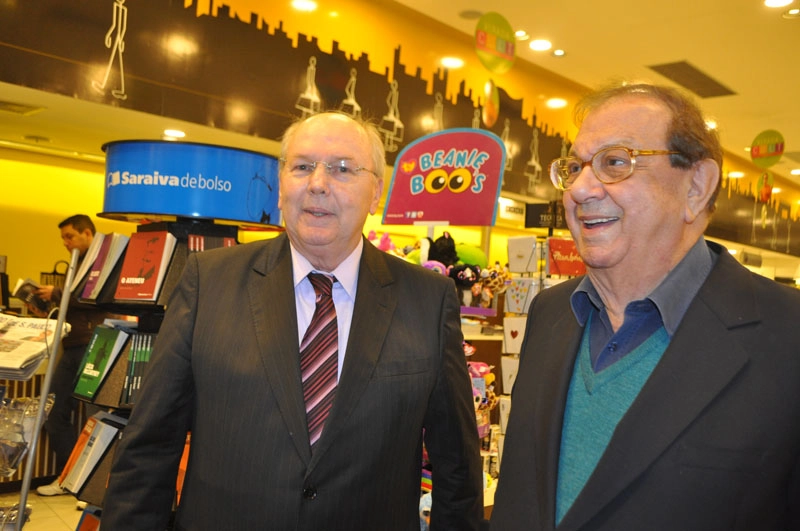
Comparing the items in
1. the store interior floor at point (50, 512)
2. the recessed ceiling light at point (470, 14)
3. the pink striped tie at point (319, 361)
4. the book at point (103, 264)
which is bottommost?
the store interior floor at point (50, 512)

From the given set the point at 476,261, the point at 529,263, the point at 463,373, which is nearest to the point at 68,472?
the point at 463,373

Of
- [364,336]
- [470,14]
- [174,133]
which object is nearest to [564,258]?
[364,336]

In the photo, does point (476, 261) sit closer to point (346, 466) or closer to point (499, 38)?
point (346, 466)

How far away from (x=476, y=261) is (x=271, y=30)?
3506 millimetres

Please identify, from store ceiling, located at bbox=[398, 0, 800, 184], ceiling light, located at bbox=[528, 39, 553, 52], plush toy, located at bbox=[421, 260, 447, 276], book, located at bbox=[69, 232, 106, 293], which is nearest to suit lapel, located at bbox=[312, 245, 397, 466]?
plush toy, located at bbox=[421, 260, 447, 276]

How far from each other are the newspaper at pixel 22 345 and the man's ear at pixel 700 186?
6.76ft

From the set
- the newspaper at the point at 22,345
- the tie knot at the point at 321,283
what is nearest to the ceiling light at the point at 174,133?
the newspaper at the point at 22,345

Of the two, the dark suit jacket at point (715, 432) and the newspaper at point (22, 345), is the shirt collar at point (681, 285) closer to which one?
the dark suit jacket at point (715, 432)

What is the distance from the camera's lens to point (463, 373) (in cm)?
196

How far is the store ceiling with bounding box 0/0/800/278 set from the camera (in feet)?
18.1

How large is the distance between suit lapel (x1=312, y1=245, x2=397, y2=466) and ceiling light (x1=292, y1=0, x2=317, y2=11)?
4540 mm

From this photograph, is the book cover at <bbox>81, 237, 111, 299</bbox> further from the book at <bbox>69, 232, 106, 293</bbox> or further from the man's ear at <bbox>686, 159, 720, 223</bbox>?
the man's ear at <bbox>686, 159, 720, 223</bbox>

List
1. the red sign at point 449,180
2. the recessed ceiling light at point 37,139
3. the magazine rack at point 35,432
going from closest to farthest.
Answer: the magazine rack at point 35,432 < the red sign at point 449,180 < the recessed ceiling light at point 37,139

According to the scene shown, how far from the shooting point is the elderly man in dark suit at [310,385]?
64.1 inches
